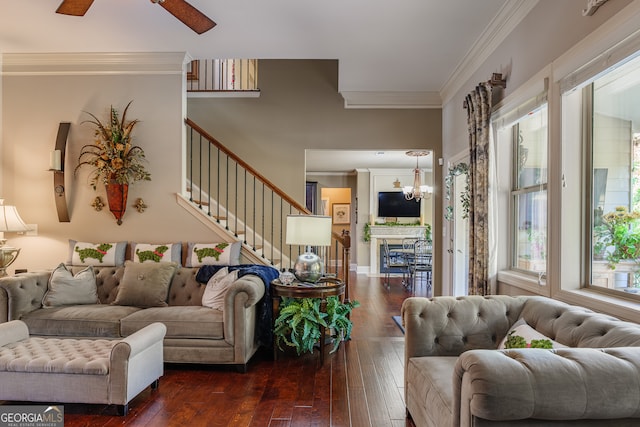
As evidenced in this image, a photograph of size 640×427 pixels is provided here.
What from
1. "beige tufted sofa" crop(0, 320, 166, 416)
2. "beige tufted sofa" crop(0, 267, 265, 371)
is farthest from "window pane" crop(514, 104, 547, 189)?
"beige tufted sofa" crop(0, 320, 166, 416)

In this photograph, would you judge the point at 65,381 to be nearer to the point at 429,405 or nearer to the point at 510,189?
the point at 429,405

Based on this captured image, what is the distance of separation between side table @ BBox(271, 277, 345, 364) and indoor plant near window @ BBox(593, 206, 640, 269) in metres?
2.02

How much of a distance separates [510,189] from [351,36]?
2086mm

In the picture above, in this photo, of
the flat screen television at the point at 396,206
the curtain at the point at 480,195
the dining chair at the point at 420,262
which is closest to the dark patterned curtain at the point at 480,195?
the curtain at the point at 480,195

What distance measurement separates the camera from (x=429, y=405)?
2.14 meters

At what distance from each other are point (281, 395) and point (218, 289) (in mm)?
1162

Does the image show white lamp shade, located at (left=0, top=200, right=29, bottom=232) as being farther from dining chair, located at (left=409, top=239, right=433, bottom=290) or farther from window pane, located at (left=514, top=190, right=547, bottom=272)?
dining chair, located at (left=409, top=239, right=433, bottom=290)

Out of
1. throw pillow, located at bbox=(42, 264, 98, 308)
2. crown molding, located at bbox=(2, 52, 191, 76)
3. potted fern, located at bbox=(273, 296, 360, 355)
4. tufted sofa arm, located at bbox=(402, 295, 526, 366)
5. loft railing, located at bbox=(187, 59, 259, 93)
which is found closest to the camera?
tufted sofa arm, located at bbox=(402, 295, 526, 366)

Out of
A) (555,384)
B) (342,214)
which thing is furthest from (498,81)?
(342,214)

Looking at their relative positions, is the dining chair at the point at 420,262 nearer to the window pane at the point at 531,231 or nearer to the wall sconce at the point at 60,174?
the window pane at the point at 531,231

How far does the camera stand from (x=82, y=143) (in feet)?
16.1

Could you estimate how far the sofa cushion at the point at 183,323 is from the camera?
357 centimetres

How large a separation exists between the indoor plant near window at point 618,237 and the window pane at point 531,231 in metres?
Result: 0.53

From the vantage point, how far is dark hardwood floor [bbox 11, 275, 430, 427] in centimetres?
269
